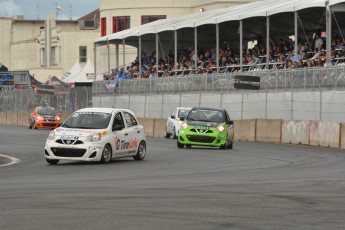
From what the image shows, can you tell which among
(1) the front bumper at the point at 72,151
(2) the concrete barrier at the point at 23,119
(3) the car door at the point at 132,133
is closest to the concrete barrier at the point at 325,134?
(3) the car door at the point at 132,133

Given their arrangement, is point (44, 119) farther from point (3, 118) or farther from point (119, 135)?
point (119, 135)

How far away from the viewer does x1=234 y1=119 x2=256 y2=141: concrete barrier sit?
143 ft

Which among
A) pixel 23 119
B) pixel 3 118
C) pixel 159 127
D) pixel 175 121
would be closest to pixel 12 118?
pixel 3 118

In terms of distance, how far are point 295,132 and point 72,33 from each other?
258 ft

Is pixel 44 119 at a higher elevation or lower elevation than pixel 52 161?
lower

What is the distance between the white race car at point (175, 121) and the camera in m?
44.7

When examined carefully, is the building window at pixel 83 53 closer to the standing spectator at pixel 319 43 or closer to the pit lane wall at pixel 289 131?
the pit lane wall at pixel 289 131

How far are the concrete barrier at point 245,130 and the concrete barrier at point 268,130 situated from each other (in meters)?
0.40

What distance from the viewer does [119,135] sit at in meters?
26.0

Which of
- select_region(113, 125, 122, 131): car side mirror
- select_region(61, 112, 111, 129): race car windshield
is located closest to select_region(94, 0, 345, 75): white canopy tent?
select_region(113, 125, 122, 131): car side mirror

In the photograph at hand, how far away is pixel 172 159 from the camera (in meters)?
27.7

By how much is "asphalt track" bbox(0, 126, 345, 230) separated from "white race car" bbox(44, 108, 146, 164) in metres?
0.31

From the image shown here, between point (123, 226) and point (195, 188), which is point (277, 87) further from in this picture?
point (123, 226)

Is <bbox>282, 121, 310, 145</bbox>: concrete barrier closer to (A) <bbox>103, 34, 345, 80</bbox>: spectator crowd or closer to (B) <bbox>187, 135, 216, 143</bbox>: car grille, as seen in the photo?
(A) <bbox>103, 34, 345, 80</bbox>: spectator crowd
